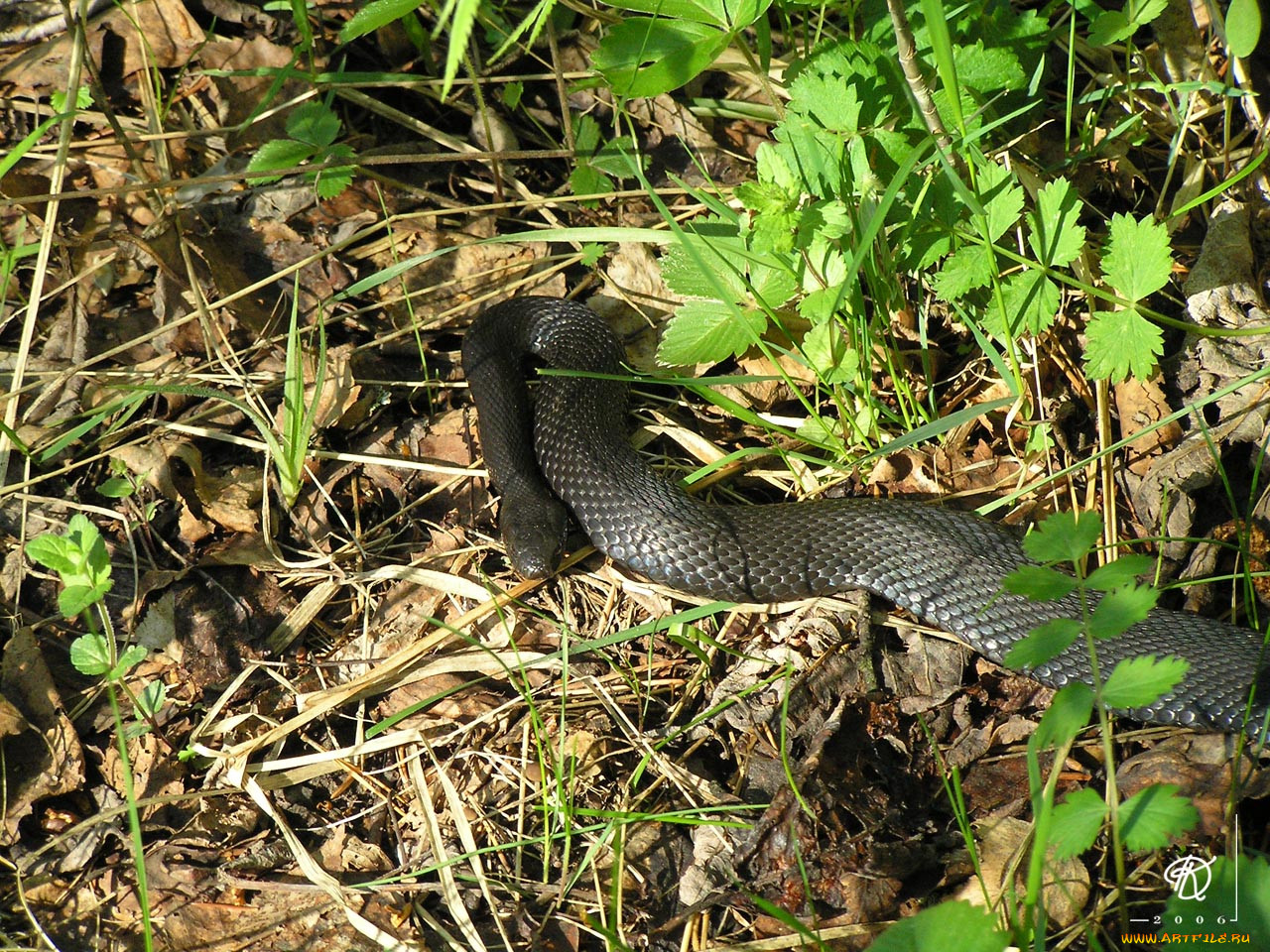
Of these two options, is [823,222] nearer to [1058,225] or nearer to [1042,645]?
[1058,225]

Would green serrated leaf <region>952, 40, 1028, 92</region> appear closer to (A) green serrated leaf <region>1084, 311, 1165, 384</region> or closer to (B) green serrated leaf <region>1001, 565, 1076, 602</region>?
(A) green serrated leaf <region>1084, 311, 1165, 384</region>

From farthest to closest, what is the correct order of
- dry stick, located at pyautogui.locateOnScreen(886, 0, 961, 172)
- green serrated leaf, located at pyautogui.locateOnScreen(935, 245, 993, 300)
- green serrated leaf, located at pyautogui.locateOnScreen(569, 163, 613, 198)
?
green serrated leaf, located at pyautogui.locateOnScreen(569, 163, 613, 198) → green serrated leaf, located at pyautogui.locateOnScreen(935, 245, 993, 300) → dry stick, located at pyautogui.locateOnScreen(886, 0, 961, 172)

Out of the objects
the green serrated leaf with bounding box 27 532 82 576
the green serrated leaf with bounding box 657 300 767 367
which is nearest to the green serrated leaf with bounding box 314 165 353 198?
the green serrated leaf with bounding box 657 300 767 367

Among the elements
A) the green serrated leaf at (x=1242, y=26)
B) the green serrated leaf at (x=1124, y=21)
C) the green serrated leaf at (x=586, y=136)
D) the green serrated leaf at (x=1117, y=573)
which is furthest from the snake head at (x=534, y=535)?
the green serrated leaf at (x=1242, y=26)

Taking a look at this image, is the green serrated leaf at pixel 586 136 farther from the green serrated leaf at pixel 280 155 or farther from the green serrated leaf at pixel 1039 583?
the green serrated leaf at pixel 1039 583

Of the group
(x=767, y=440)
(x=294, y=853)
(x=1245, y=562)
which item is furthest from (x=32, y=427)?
(x=1245, y=562)
